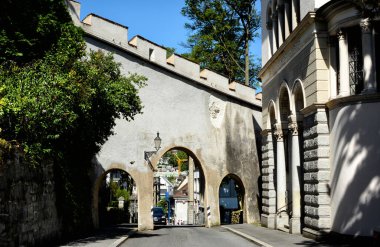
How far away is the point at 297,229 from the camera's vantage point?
21078 mm

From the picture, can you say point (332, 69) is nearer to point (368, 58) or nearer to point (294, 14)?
point (368, 58)

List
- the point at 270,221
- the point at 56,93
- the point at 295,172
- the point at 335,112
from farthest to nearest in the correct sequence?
the point at 270,221
the point at 295,172
the point at 335,112
the point at 56,93

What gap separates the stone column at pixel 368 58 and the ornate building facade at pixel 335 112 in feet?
0.10

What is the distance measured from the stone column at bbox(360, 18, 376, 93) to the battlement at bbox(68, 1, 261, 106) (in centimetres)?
1335

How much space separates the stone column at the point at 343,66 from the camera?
1745 cm

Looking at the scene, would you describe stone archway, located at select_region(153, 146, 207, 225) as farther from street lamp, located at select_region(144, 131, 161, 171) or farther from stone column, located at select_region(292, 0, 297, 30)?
stone column, located at select_region(292, 0, 297, 30)

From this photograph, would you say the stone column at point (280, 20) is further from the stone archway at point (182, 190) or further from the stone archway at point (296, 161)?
the stone archway at point (182, 190)

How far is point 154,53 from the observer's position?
28.7 m

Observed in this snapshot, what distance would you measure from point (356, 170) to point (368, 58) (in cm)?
350

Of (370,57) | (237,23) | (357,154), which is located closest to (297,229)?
(357,154)

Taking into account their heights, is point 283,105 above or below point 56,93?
above

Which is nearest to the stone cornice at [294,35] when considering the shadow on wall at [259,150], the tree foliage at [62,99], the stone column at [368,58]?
the stone column at [368,58]

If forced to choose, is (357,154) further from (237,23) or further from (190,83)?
(237,23)

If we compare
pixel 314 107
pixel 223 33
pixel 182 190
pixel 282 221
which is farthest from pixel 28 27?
pixel 182 190
